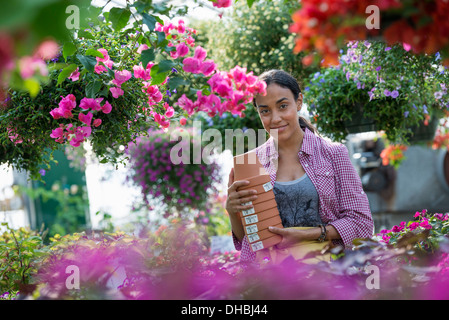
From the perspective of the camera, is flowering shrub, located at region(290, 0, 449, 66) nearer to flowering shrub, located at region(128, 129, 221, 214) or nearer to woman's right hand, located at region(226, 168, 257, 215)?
woman's right hand, located at region(226, 168, 257, 215)

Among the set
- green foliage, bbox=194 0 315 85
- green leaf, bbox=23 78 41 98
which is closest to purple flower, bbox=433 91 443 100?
green foliage, bbox=194 0 315 85

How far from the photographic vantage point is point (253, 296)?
2.73 ft

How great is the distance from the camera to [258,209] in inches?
57.4

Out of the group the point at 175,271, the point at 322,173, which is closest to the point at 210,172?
the point at 322,173

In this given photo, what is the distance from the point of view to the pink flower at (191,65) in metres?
1.32

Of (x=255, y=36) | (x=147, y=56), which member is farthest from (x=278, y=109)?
(x=255, y=36)

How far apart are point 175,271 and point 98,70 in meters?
0.87

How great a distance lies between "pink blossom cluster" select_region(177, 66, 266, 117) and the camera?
134 centimetres

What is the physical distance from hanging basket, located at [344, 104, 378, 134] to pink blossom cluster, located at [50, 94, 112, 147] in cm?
172

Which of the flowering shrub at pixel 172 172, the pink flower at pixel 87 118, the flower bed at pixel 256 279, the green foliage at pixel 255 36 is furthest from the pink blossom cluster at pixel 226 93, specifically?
the flowering shrub at pixel 172 172

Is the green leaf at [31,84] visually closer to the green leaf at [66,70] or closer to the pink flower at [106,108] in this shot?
the green leaf at [66,70]

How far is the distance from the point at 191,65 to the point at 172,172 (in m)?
4.16

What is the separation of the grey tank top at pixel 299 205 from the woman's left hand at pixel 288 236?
0.43ft
